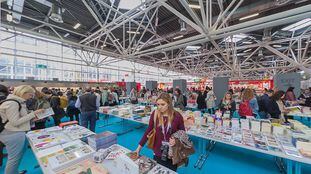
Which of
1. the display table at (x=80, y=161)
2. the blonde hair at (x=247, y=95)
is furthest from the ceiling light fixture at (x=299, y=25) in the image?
the display table at (x=80, y=161)

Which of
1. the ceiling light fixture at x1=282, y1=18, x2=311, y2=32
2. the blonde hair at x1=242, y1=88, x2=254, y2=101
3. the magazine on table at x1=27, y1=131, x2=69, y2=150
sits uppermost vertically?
the ceiling light fixture at x1=282, y1=18, x2=311, y2=32

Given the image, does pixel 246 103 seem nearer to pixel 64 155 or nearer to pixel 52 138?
pixel 64 155

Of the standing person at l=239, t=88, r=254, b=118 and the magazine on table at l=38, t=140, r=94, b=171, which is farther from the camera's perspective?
the standing person at l=239, t=88, r=254, b=118

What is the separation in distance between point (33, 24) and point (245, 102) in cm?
1017

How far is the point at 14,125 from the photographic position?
1889mm

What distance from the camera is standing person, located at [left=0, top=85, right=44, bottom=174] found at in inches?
73.8

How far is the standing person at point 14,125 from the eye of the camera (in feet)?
6.15

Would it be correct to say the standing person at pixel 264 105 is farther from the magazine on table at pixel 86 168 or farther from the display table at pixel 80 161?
the magazine on table at pixel 86 168

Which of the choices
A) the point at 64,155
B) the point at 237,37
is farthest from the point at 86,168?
the point at 237,37

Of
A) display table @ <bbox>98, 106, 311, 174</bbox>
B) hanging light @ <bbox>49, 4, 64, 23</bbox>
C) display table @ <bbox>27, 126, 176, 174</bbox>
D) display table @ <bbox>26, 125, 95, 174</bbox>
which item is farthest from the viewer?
hanging light @ <bbox>49, 4, 64, 23</bbox>

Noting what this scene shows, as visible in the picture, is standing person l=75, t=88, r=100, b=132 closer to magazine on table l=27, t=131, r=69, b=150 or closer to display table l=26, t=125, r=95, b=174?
display table l=26, t=125, r=95, b=174

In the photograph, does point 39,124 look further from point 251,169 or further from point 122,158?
point 251,169

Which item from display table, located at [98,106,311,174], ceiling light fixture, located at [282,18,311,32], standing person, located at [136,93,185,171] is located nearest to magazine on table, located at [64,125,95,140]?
standing person, located at [136,93,185,171]

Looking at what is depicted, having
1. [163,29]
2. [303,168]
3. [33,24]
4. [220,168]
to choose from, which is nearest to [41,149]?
[220,168]
